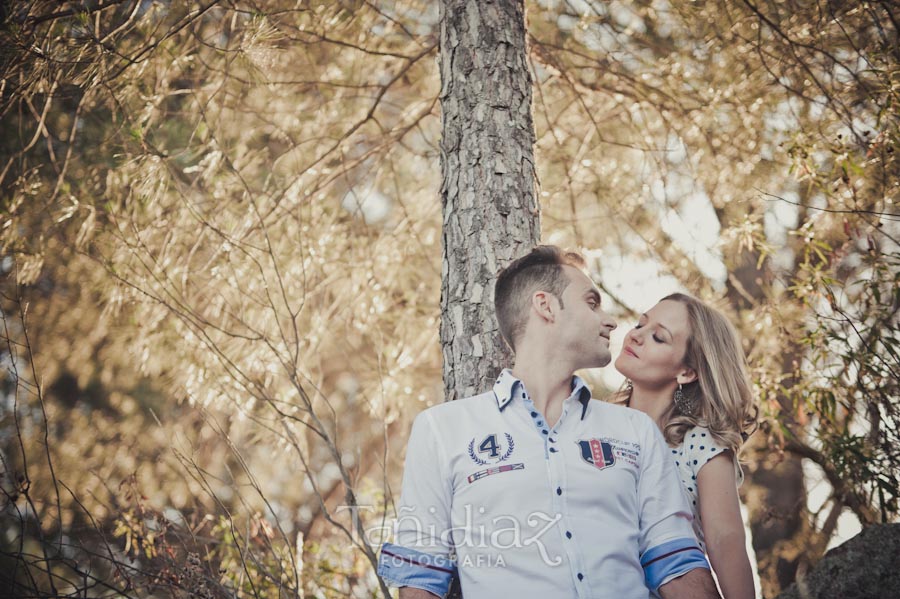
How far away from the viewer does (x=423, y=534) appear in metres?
1.73

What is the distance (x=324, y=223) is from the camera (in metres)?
3.98

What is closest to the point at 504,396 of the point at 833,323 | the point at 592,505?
the point at 592,505

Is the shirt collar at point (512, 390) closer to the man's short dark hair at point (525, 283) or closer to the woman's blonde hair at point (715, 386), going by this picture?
the man's short dark hair at point (525, 283)

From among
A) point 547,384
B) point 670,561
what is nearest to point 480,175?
point 547,384

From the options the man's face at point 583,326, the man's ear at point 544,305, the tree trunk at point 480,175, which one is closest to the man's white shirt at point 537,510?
the man's face at point 583,326

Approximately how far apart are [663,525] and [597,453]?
239 mm

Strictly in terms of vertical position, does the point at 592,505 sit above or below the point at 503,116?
below

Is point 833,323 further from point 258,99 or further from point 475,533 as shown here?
point 258,99

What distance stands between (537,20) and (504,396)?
3098mm

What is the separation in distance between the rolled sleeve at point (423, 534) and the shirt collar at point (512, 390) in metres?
0.23

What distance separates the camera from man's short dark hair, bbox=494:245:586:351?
206 cm

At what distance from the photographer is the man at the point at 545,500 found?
5.49 ft

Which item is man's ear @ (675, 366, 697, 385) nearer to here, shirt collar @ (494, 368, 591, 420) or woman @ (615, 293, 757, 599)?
woman @ (615, 293, 757, 599)

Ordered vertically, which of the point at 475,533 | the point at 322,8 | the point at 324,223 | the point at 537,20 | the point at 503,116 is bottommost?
the point at 475,533
